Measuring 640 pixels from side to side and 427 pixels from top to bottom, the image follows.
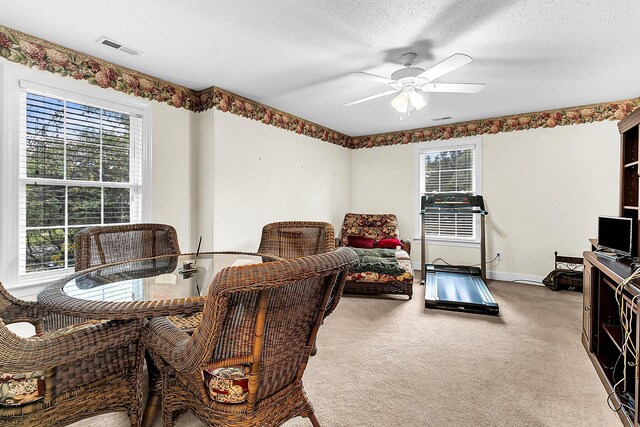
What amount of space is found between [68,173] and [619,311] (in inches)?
168

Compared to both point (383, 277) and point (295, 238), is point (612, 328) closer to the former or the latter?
point (383, 277)

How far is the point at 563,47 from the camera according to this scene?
8.27 feet

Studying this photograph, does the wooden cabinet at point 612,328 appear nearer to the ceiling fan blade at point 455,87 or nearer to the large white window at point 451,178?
the ceiling fan blade at point 455,87

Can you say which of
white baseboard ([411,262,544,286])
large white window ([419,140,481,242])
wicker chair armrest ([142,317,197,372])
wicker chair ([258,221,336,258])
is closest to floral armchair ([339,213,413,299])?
large white window ([419,140,481,242])

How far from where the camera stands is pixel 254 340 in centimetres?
106

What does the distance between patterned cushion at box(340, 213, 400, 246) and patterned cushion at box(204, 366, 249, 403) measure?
422cm

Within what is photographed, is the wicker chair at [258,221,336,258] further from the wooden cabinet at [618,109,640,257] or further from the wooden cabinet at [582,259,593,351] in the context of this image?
the wooden cabinet at [618,109,640,257]

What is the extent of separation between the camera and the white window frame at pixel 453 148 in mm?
4898

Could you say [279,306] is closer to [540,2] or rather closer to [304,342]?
[304,342]

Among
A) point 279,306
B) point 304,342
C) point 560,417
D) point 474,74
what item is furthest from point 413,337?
point 474,74

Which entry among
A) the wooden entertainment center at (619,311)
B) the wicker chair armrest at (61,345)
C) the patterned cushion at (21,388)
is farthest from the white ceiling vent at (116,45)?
the wooden entertainment center at (619,311)

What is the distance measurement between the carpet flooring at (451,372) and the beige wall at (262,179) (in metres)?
1.65

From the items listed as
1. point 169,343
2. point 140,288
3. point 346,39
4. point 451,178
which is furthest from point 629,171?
point 140,288

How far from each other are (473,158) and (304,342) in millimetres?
4737
